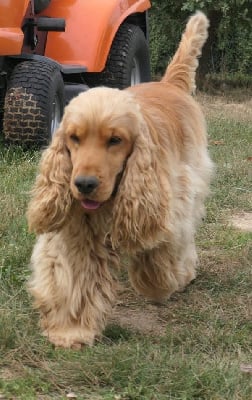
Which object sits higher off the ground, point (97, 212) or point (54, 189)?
point (54, 189)

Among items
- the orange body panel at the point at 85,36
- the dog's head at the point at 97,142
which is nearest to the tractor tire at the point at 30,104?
the orange body panel at the point at 85,36

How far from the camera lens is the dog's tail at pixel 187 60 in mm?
5316

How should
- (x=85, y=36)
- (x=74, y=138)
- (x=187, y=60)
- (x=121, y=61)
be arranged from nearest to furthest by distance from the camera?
(x=74, y=138) < (x=187, y=60) < (x=85, y=36) < (x=121, y=61)

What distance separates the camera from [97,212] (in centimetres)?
367

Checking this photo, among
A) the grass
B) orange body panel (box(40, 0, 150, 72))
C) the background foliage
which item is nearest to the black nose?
the grass

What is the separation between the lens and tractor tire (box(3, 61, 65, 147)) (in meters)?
6.84

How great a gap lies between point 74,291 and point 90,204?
1.49 ft

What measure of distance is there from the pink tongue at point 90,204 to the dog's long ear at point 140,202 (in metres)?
0.12

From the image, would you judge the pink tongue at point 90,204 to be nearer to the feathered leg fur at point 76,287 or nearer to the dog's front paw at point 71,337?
the feathered leg fur at point 76,287

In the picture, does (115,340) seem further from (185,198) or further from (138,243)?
(185,198)

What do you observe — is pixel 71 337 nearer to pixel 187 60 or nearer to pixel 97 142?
pixel 97 142

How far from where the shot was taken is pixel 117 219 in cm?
359

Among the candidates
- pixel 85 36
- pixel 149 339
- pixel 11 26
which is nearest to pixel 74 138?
pixel 149 339

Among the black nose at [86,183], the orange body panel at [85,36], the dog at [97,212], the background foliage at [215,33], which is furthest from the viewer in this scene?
the background foliage at [215,33]
